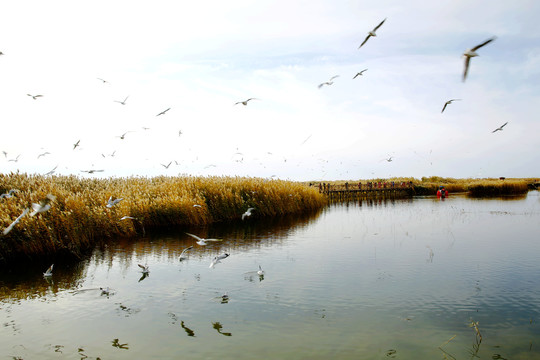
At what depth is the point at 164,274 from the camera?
1149cm

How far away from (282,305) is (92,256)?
8.64 meters

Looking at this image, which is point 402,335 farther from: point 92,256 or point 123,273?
point 92,256

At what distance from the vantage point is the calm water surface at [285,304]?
676cm

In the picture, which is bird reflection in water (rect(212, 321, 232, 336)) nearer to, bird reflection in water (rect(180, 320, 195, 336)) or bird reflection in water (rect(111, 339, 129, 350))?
bird reflection in water (rect(180, 320, 195, 336))

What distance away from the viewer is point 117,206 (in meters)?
18.9

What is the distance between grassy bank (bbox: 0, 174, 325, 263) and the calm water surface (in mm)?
1190

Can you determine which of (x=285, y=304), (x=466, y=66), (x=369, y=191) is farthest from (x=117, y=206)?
(x=369, y=191)

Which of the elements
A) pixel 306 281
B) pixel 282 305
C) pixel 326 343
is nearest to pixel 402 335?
pixel 326 343

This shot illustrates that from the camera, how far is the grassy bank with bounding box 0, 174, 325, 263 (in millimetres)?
13523

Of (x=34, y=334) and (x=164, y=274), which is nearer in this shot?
(x=34, y=334)

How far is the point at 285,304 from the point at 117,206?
1279 cm

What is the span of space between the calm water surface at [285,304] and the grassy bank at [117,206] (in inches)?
46.8

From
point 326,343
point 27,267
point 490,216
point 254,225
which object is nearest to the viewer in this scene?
point 326,343

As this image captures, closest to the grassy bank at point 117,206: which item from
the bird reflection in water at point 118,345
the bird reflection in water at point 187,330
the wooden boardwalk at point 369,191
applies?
the bird reflection in water at point 118,345
